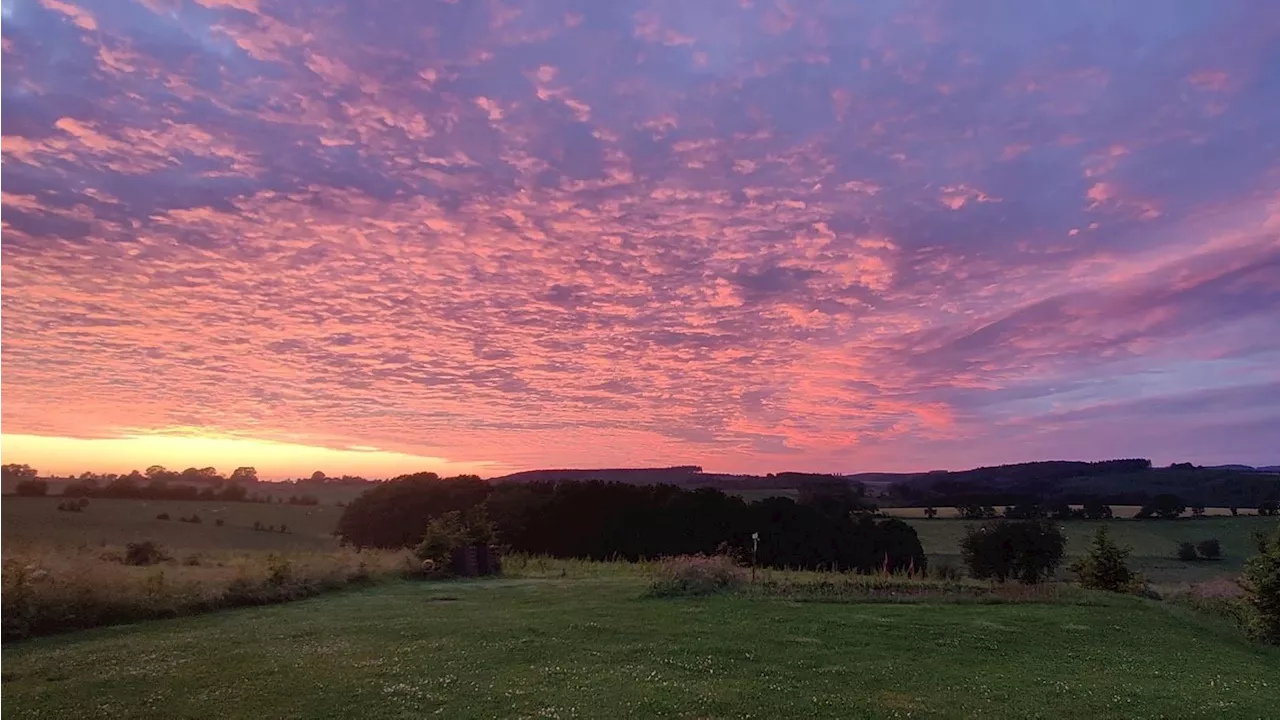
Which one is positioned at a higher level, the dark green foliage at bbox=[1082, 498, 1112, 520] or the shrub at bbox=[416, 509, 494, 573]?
the dark green foliage at bbox=[1082, 498, 1112, 520]

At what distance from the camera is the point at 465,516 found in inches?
1265

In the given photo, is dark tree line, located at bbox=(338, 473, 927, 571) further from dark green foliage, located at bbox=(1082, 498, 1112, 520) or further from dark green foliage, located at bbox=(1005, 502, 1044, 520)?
dark green foliage, located at bbox=(1082, 498, 1112, 520)

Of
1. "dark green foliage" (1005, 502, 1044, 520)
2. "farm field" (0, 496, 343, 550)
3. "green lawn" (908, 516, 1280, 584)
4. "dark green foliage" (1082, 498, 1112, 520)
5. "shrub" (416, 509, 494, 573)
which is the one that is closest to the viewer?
"shrub" (416, 509, 494, 573)

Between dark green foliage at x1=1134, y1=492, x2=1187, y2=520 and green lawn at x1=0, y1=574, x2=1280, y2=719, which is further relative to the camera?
dark green foliage at x1=1134, y1=492, x2=1187, y2=520

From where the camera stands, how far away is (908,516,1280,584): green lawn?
169ft

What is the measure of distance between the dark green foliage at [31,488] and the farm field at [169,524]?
4717 millimetres

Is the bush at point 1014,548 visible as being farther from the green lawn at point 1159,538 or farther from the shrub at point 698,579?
the shrub at point 698,579

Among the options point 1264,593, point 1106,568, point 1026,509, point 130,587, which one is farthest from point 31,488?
point 1026,509

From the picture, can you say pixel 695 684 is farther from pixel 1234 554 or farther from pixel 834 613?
pixel 1234 554

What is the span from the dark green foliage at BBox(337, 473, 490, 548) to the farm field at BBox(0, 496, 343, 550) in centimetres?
247

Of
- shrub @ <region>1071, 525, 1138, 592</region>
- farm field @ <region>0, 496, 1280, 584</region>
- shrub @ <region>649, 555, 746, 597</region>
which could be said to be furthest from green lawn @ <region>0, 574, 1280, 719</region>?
farm field @ <region>0, 496, 1280, 584</region>

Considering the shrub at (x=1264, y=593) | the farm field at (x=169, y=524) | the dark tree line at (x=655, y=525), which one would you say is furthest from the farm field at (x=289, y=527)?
the shrub at (x=1264, y=593)

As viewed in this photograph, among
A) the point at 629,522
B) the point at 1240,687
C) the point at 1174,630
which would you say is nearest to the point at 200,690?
the point at 1240,687

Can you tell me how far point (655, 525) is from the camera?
58.2 metres
